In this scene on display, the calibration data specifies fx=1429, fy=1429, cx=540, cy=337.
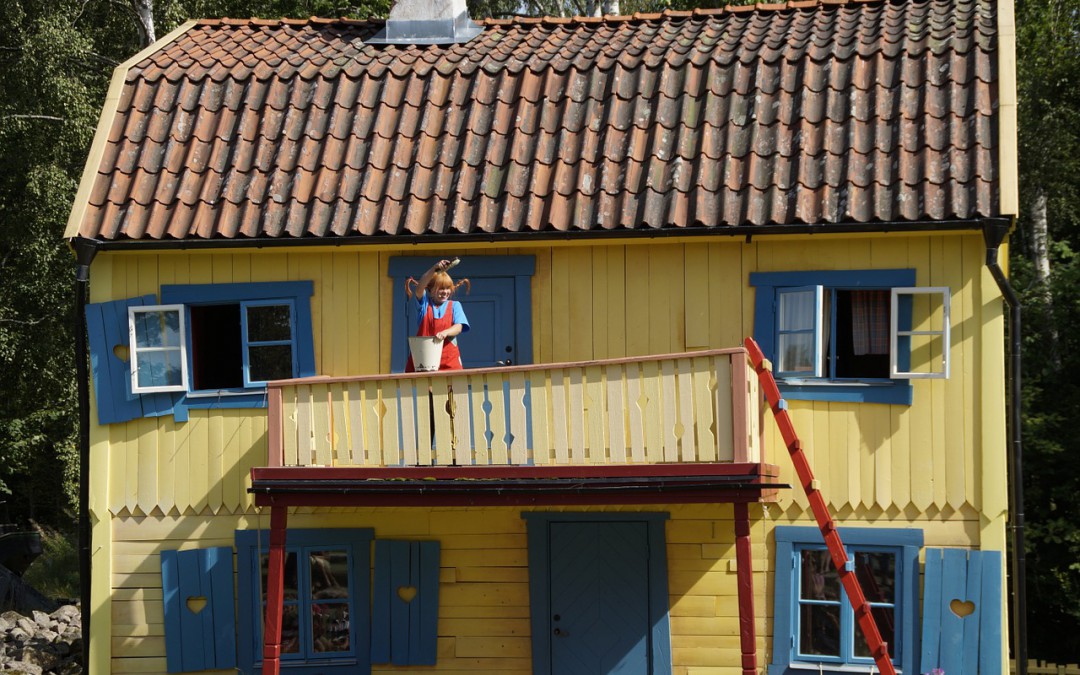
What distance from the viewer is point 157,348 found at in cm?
1309

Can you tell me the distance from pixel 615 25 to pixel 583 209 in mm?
3182

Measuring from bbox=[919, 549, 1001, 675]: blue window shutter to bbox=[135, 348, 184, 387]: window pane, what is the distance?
6890 millimetres

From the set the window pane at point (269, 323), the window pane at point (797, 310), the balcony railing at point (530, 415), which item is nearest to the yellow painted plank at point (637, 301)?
the window pane at point (797, 310)

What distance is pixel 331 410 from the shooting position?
1165cm

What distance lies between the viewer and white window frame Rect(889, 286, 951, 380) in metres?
12.0

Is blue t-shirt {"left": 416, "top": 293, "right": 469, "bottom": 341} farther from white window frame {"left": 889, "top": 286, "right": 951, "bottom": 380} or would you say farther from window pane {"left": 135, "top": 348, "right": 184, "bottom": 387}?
white window frame {"left": 889, "top": 286, "right": 951, "bottom": 380}

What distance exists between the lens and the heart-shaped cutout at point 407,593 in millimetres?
12789

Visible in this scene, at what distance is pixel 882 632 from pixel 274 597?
5.11 metres

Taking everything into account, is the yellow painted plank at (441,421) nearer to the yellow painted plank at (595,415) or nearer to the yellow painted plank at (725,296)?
the yellow painted plank at (595,415)

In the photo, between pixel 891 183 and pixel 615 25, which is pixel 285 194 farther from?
pixel 891 183

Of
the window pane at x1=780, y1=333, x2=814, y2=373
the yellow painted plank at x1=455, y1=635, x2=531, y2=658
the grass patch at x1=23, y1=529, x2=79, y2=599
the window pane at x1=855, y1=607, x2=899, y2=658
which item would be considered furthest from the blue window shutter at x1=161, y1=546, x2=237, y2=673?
the grass patch at x1=23, y1=529, x2=79, y2=599

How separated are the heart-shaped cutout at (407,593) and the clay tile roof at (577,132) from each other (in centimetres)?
314

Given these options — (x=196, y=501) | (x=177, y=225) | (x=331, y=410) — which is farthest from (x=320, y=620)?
(x=177, y=225)

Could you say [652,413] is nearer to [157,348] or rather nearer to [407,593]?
[407,593]
